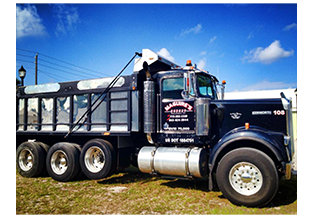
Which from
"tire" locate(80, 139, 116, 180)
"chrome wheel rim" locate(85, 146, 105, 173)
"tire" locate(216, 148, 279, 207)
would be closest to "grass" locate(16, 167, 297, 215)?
"tire" locate(216, 148, 279, 207)

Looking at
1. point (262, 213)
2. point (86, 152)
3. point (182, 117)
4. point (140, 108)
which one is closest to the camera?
point (262, 213)

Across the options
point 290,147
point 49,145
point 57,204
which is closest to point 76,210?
point 57,204

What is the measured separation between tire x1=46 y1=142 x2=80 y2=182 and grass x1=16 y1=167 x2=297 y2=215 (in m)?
0.26

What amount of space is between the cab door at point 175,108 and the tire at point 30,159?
4.24 metres

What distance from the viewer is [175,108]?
6828mm

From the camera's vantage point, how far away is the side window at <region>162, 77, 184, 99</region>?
22.6 ft

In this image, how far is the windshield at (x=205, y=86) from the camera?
6852 millimetres

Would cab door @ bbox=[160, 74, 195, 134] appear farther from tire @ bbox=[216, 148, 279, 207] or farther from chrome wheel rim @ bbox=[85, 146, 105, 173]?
chrome wheel rim @ bbox=[85, 146, 105, 173]

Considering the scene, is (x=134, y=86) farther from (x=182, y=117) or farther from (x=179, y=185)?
(x=179, y=185)

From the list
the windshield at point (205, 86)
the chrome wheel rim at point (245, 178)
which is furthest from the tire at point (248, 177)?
the windshield at point (205, 86)

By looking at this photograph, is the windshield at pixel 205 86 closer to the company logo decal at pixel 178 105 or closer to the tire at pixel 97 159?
the company logo decal at pixel 178 105

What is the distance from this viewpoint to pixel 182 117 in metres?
6.73

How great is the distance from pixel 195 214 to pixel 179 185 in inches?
82.4

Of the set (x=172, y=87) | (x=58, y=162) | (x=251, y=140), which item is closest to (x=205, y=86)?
(x=172, y=87)
